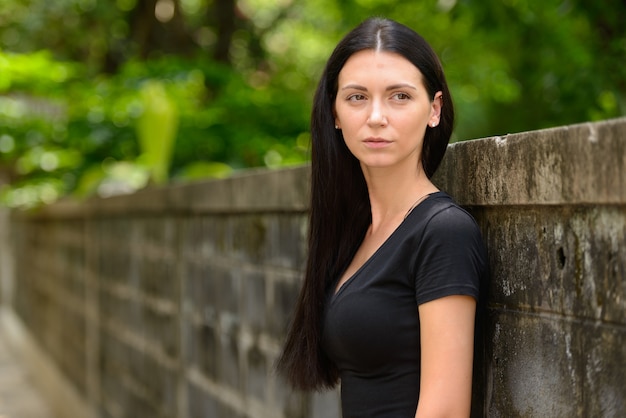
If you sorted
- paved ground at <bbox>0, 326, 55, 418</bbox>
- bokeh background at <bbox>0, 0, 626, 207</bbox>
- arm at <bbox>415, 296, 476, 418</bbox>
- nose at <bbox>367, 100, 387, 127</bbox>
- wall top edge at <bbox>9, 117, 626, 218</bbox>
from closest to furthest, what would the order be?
wall top edge at <bbox>9, 117, 626, 218</bbox> < arm at <bbox>415, 296, 476, 418</bbox> < nose at <bbox>367, 100, 387, 127</bbox> < bokeh background at <bbox>0, 0, 626, 207</bbox> < paved ground at <bbox>0, 326, 55, 418</bbox>

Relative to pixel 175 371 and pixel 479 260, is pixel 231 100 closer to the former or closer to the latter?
pixel 175 371

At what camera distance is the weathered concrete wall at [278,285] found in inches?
69.6

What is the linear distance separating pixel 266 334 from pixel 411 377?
195 cm

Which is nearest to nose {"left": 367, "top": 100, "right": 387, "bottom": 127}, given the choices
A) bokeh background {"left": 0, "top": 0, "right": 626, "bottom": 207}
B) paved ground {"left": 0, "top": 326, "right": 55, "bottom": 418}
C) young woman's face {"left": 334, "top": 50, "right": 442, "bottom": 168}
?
young woman's face {"left": 334, "top": 50, "right": 442, "bottom": 168}

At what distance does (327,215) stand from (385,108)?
0.39m

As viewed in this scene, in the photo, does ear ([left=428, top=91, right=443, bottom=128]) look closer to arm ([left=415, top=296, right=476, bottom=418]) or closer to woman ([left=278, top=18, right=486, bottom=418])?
woman ([left=278, top=18, right=486, bottom=418])

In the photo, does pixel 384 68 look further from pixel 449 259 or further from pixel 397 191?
pixel 449 259

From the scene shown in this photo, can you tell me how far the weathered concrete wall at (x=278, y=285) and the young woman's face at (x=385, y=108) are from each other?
18 cm

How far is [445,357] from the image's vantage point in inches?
74.9

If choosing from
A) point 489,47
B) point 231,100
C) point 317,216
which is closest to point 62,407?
point 231,100

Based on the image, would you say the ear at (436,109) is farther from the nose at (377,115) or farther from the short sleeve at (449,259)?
the short sleeve at (449,259)

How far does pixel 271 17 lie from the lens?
15.0 meters

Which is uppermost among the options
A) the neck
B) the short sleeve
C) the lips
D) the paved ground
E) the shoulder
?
the lips

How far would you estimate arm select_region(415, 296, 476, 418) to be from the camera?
6.23ft
